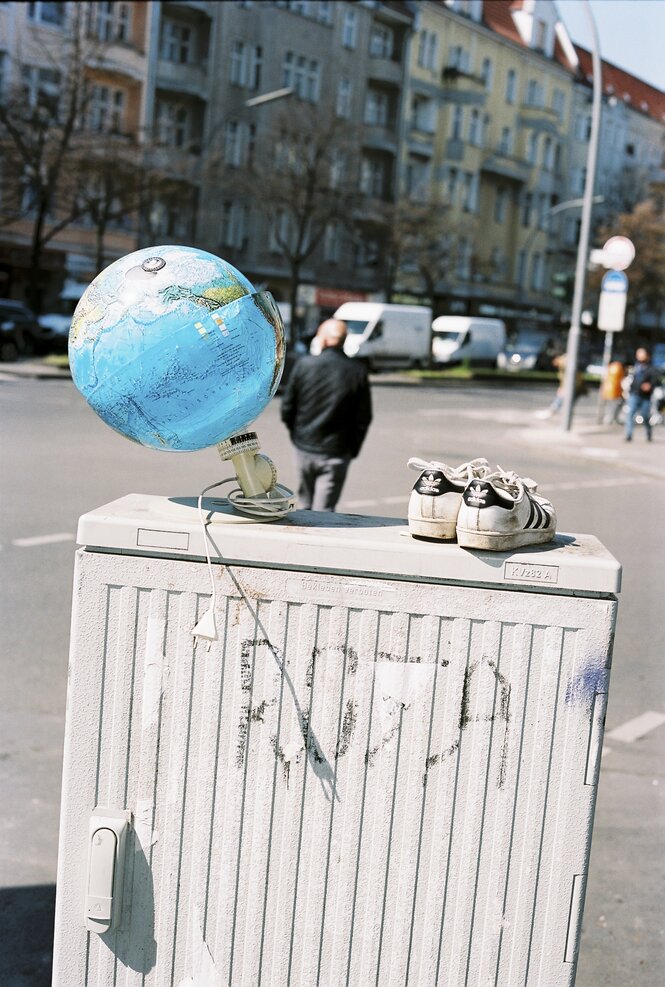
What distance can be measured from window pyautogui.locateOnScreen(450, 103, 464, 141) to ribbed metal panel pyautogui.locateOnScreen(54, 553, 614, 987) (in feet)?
193

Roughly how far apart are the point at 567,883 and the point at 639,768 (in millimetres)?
2739

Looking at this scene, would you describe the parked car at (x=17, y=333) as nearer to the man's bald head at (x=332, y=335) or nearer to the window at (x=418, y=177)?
the man's bald head at (x=332, y=335)

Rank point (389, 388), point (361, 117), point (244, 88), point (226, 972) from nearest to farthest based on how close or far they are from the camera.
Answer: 1. point (226, 972)
2. point (389, 388)
3. point (244, 88)
4. point (361, 117)

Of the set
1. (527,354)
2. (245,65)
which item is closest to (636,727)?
(245,65)

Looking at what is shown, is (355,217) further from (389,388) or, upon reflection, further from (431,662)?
(431,662)

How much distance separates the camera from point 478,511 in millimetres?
2203

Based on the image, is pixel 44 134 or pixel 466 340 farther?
pixel 466 340

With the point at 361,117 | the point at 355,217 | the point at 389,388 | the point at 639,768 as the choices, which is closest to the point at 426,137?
the point at 361,117

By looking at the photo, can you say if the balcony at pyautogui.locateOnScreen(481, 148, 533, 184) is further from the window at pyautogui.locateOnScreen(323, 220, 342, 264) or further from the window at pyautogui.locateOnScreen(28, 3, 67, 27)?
the window at pyautogui.locateOnScreen(28, 3, 67, 27)

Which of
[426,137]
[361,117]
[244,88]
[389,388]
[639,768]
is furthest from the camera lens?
[426,137]

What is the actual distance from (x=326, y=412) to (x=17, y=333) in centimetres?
2488

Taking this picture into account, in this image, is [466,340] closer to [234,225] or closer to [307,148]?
[307,148]

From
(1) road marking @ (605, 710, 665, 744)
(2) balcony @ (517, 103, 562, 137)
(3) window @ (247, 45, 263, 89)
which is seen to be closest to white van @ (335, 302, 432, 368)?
(3) window @ (247, 45, 263, 89)

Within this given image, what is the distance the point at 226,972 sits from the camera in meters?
2.32
